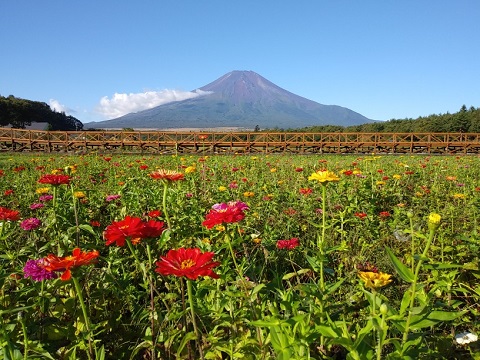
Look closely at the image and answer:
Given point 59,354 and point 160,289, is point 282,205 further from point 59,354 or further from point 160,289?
point 59,354

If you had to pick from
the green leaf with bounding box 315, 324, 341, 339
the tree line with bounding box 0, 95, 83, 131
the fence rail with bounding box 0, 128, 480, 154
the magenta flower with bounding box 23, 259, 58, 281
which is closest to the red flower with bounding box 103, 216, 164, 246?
the magenta flower with bounding box 23, 259, 58, 281

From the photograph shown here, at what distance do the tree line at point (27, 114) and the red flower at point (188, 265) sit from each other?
142ft

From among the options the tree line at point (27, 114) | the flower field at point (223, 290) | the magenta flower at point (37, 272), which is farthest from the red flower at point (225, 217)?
the tree line at point (27, 114)

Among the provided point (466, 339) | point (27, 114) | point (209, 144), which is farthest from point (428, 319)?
point (27, 114)

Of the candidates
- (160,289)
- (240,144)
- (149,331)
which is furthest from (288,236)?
(240,144)

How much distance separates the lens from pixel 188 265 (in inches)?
42.0

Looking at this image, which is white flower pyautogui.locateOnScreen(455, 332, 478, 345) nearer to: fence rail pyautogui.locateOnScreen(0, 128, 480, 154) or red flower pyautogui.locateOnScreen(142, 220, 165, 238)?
red flower pyautogui.locateOnScreen(142, 220, 165, 238)

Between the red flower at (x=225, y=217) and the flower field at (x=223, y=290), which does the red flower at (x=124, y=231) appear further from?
the red flower at (x=225, y=217)

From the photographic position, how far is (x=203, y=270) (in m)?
0.99

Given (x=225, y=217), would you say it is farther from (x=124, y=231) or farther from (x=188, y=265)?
(x=124, y=231)

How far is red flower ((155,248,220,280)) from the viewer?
3.19 feet

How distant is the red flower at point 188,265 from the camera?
3.19 feet

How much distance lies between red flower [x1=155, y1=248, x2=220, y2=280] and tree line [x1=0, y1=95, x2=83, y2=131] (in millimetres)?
43227

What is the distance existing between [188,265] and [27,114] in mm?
57007
